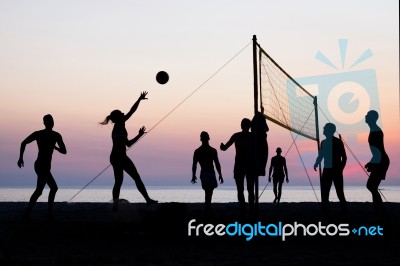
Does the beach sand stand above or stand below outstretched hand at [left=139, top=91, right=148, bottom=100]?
below

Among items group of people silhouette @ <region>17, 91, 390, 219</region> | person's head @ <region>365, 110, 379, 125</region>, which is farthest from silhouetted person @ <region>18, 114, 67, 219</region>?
person's head @ <region>365, 110, 379, 125</region>

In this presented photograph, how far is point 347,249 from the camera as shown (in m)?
5.88

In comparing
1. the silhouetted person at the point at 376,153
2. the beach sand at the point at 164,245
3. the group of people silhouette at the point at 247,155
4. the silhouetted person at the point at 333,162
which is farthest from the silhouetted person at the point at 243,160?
the silhouetted person at the point at 376,153

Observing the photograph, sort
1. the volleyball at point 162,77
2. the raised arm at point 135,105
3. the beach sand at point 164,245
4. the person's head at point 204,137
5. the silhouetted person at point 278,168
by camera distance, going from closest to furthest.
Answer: the beach sand at point 164,245
the raised arm at point 135,105
the volleyball at point 162,77
the person's head at point 204,137
the silhouetted person at point 278,168

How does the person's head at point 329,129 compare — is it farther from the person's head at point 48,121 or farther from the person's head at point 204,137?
the person's head at point 48,121

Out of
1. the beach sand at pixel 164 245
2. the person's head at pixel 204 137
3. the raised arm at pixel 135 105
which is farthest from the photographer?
the person's head at pixel 204 137

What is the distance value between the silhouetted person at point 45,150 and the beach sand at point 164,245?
55 centimetres

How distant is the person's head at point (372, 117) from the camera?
27.3 feet

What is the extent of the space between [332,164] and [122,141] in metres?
3.11

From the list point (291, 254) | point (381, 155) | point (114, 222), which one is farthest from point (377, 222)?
point (114, 222)

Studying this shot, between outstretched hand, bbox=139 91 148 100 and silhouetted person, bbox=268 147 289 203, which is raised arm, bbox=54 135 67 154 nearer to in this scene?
outstretched hand, bbox=139 91 148 100

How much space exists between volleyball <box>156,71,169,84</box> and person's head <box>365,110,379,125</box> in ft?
10.7

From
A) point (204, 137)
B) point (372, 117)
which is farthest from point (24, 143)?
point (372, 117)

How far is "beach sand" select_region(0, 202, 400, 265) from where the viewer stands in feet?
16.9
